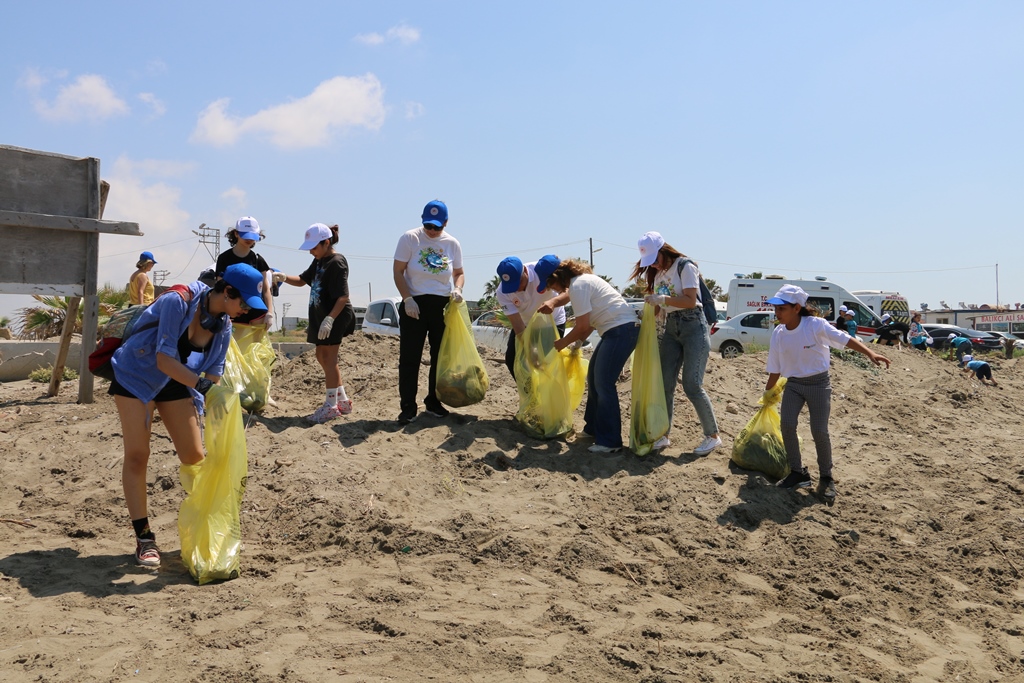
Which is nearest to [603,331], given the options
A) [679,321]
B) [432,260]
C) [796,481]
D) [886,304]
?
[679,321]

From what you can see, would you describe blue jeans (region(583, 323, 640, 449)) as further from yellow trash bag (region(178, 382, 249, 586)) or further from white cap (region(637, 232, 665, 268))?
yellow trash bag (region(178, 382, 249, 586))

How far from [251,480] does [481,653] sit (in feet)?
8.11

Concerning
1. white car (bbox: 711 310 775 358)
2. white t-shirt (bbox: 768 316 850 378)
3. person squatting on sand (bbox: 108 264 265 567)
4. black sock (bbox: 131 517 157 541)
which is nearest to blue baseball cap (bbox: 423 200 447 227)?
person squatting on sand (bbox: 108 264 265 567)

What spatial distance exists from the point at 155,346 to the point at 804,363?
12.8 ft

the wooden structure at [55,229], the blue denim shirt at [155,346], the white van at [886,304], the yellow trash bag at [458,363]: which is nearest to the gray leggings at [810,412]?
the yellow trash bag at [458,363]

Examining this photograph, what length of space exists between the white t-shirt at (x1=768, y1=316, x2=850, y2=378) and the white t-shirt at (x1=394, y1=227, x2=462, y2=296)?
7.90 feet

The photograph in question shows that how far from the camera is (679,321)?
630 centimetres

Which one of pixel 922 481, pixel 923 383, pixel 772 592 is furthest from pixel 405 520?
pixel 923 383

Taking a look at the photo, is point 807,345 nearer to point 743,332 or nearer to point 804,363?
point 804,363

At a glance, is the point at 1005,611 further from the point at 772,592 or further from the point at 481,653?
the point at 481,653

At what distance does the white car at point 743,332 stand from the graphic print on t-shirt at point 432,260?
13.5 m

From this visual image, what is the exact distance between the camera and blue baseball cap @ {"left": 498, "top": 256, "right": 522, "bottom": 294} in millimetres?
6531

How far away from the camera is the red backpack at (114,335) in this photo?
14.2 ft

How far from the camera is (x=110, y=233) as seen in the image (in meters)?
8.16
